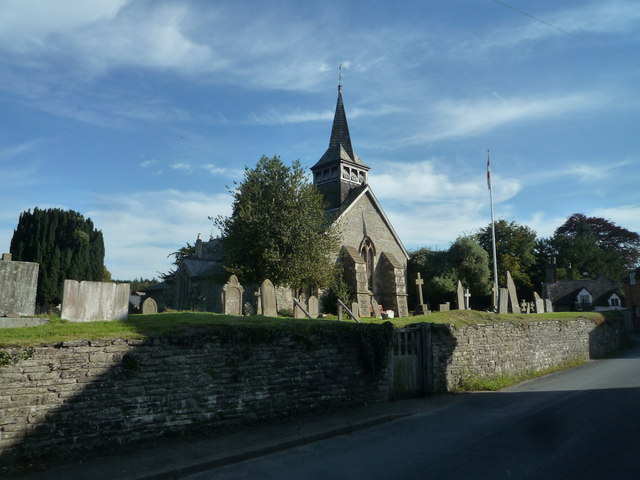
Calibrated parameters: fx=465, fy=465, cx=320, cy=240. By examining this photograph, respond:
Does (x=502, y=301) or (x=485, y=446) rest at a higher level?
(x=502, y=301)

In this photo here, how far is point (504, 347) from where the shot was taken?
15.7 meters

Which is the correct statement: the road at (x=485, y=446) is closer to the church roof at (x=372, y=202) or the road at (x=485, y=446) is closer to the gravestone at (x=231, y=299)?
the gravestone at (x=231, y=299)

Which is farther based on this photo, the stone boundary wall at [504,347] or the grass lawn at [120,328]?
the stone boundary wall at [504,347]

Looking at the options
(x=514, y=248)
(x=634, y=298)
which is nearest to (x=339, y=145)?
(x=514, y=248)

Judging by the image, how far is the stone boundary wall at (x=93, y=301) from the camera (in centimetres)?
865

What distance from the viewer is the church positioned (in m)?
32.2

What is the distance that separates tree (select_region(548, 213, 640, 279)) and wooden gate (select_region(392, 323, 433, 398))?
2101 inches

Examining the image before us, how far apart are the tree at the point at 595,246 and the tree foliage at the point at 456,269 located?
2626 centimetres

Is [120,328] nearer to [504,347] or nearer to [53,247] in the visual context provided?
[504,347]

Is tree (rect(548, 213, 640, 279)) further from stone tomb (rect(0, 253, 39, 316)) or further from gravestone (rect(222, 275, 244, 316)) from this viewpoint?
stone tomb (rect(0, 253, 39, 316))

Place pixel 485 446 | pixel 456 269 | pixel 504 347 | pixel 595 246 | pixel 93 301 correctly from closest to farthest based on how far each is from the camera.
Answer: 1. pixel 485 446
2. pixel 93 301
3. pixel 504 347
4. pixel 456 269
5. pixel 595 246

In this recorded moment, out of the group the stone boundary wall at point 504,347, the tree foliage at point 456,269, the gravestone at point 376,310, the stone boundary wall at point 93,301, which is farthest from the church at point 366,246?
the stone boundary wall at point 93,301

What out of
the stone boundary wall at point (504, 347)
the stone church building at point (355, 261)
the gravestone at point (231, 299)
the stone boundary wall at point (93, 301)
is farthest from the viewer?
the stone church building at point (355, 261)

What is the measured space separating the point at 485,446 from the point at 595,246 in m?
64.0
